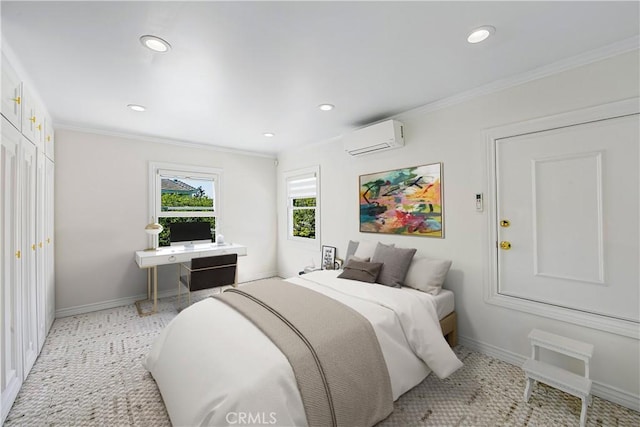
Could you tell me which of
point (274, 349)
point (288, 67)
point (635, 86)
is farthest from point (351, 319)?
point (635, 86)

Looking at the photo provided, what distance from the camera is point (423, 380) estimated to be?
2146 millimetres

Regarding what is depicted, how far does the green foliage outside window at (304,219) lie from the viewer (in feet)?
15.0

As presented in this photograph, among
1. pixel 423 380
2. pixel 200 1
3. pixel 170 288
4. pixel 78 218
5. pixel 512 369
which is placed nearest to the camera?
pixel 200 1

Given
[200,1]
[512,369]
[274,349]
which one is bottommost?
[512,369]

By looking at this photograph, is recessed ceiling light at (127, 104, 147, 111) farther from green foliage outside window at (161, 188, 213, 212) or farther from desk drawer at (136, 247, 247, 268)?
desk drawer at (136, 247, 247, 268)

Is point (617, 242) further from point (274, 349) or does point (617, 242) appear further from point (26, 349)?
point (26, 349)

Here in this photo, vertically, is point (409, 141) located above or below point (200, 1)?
below

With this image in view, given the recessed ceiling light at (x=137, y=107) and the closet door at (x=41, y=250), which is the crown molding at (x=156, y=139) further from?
the recessed ceiling light at (x=137, y=107)

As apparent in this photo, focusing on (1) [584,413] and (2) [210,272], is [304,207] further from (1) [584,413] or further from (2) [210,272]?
(1) [584,413]

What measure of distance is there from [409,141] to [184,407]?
3.02 m

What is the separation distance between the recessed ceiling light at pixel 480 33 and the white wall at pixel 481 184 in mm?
820

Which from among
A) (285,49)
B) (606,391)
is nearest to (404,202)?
(285,49)

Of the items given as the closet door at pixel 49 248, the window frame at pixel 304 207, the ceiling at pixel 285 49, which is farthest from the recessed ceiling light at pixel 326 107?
the closet door at pixel 49 248

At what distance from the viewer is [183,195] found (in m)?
4.40
